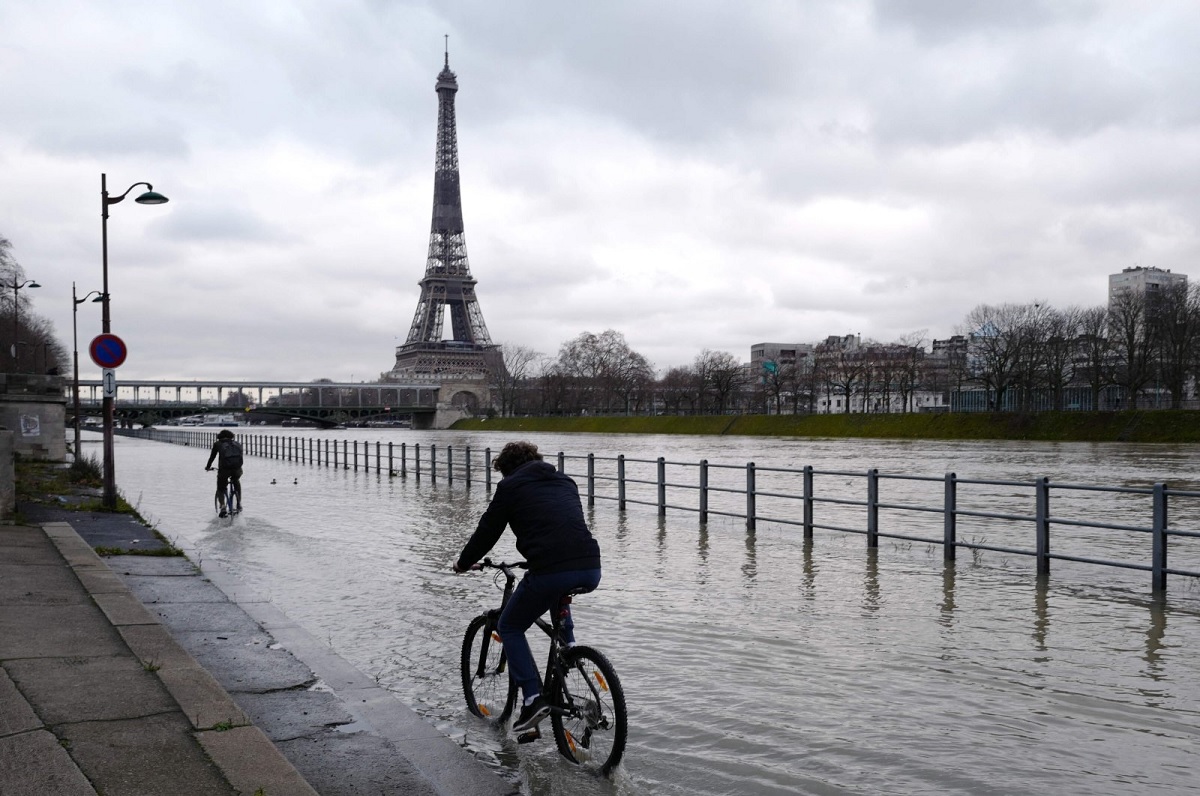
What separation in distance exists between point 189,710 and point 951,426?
236 ft

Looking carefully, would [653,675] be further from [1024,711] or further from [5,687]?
[5,687]

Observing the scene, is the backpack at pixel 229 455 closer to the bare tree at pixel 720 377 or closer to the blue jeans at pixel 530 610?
the blue jeans at pixel 530 610

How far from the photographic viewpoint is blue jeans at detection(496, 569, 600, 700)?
5.34 meters

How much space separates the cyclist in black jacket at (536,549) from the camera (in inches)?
210

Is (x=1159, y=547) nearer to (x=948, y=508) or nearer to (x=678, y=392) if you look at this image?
(x=948, y=508)

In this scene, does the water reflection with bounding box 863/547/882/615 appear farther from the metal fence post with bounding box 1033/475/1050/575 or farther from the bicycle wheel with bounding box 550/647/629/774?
the bicycle wheel with bounding box 550/647/629/774

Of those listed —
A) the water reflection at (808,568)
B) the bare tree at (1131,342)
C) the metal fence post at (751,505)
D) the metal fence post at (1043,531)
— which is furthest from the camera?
the bare tree at (1131,342)

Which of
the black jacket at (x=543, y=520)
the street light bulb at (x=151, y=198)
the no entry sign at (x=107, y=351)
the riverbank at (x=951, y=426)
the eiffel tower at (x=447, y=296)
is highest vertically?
the eiffel tower at (x=447, y=296)

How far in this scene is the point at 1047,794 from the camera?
5.11 metres

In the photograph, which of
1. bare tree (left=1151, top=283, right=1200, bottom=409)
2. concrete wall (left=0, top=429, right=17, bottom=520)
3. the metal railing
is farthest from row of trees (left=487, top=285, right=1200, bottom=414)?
concrete wall (left=0, top=429, right=17, bottom=520)

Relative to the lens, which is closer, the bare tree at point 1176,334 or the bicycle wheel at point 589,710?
the bicycle wheel at point 589,710

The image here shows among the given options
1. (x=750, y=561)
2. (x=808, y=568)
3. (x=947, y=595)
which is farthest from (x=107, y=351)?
(x=947, y=595)

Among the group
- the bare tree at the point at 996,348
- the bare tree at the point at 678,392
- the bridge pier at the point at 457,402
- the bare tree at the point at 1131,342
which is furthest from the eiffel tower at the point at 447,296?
the bare tree at the point at 1131,342

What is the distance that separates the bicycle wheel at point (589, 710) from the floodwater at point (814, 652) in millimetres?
142
